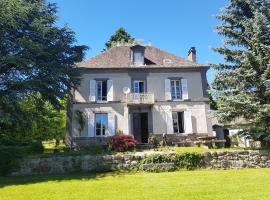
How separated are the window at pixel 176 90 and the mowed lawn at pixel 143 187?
445 inches

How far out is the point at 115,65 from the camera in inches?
869

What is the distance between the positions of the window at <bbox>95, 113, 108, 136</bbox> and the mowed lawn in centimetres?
929

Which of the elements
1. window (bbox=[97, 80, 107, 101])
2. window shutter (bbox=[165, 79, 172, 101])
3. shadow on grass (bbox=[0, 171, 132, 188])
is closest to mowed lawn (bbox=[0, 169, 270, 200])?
shadow on grass (bbox=[0, 171, 132, 188])

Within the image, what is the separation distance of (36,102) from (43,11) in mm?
5838

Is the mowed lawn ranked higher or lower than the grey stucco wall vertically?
lower

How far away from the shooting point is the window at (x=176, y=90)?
22078 millimetres

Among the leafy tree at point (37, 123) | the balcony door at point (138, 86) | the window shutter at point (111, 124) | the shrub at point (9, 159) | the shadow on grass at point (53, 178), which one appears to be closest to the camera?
the shadow on grass at point (53, 178)

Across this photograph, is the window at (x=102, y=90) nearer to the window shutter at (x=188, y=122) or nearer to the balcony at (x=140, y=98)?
the balcony at (x=140, y=98)

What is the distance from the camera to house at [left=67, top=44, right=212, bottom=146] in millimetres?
21000

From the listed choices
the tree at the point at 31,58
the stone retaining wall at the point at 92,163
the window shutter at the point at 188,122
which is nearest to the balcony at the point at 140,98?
the window shutter at the point at 188,122

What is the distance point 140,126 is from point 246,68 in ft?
31.3

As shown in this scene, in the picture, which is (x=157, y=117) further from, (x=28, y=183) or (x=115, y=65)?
(x=28, y=183)

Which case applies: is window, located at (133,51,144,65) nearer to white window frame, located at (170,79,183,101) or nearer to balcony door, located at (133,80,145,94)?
balcony door, located at (133,80,145,94)

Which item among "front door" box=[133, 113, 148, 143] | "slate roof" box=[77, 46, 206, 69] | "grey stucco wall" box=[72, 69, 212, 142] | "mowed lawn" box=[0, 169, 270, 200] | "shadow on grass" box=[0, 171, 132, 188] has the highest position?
"slate roof" box=[77, 46, 206, 69]
